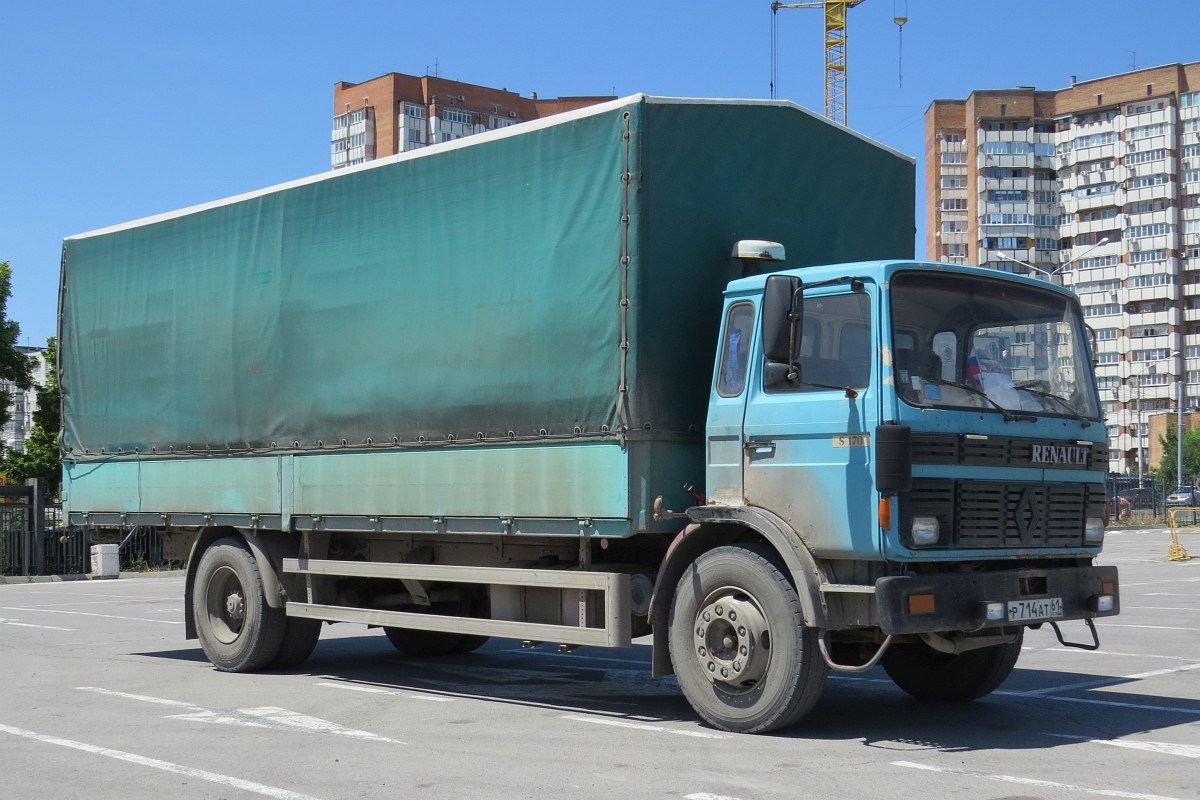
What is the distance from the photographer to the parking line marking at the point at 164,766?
6730mm

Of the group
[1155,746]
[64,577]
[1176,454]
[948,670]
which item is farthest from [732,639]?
[1176,454]

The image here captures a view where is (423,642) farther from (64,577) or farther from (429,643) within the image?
(64,577)

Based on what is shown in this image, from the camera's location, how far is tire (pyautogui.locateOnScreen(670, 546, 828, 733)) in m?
7.93

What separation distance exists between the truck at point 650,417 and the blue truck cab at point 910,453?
0.07 feet

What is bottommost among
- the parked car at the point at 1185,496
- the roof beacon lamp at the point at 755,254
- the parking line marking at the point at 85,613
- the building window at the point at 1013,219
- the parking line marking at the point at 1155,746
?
the parked car at the point at 1185,496

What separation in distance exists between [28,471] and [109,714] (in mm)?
43476

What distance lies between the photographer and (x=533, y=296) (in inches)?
372

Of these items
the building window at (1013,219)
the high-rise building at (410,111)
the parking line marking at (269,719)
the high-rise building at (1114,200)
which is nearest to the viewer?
the parking line marking at (269,719)

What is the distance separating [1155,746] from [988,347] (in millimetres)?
2512

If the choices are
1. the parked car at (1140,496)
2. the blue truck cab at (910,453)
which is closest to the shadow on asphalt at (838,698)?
the blue truck cab at (910,453)

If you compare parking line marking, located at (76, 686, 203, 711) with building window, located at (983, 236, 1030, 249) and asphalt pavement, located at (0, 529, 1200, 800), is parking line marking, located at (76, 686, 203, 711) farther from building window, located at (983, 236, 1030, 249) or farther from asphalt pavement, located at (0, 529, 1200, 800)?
building window, located at (983, 236, 1030, 249)

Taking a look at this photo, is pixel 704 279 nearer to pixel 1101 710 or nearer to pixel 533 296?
pixel 533 296

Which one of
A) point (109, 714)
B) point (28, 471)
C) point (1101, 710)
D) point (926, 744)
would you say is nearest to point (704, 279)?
Answer: point (926, 744)

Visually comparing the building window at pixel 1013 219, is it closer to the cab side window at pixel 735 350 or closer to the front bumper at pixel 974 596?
the front bumper at pixel 974 596
